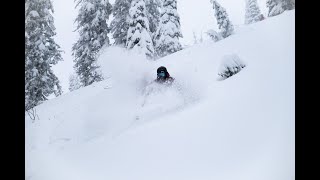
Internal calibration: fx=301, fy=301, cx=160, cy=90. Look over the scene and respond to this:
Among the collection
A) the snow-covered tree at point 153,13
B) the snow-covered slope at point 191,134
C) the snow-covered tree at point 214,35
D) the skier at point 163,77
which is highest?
the snow-covered tree at point 153,13

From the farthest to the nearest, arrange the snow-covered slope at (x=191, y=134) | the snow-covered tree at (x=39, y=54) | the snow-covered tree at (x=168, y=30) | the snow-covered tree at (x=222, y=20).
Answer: the snow-covered tree at (x=168, y=30) < the snow-covered tree at (x=222, y=20) < the snow-covered tree at (x=39, y=54) < the snow-covered slope at (x=191, y=134)

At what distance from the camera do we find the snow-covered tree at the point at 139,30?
19578 millimetres

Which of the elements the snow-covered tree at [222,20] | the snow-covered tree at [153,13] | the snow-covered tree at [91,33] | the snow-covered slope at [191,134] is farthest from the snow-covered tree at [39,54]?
the snow-covered tree at [222,20]

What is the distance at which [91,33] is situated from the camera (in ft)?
74.8

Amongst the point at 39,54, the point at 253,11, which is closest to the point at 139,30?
the point at 39,54

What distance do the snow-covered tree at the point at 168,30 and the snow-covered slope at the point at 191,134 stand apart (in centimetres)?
1233

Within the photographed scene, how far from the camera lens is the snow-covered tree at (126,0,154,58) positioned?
1958cm

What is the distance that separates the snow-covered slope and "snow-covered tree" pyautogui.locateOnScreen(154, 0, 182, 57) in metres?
12.3

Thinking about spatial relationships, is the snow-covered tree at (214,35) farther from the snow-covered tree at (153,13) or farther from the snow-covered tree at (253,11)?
the snow-covered tree at (253,11)

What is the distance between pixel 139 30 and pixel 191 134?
47.2 ft

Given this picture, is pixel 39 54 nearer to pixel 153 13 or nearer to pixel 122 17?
pixel 122 17

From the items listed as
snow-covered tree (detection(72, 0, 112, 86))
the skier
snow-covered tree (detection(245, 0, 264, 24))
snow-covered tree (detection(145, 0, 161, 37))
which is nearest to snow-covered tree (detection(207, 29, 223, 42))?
snow-covered tree (detection(145, 0, 161, 37))

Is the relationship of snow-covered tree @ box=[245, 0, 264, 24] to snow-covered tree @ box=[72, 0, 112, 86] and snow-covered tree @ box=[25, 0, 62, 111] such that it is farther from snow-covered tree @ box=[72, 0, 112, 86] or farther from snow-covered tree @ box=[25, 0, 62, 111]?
snow-covered tree @ box=[25, 0, 62, 111]
